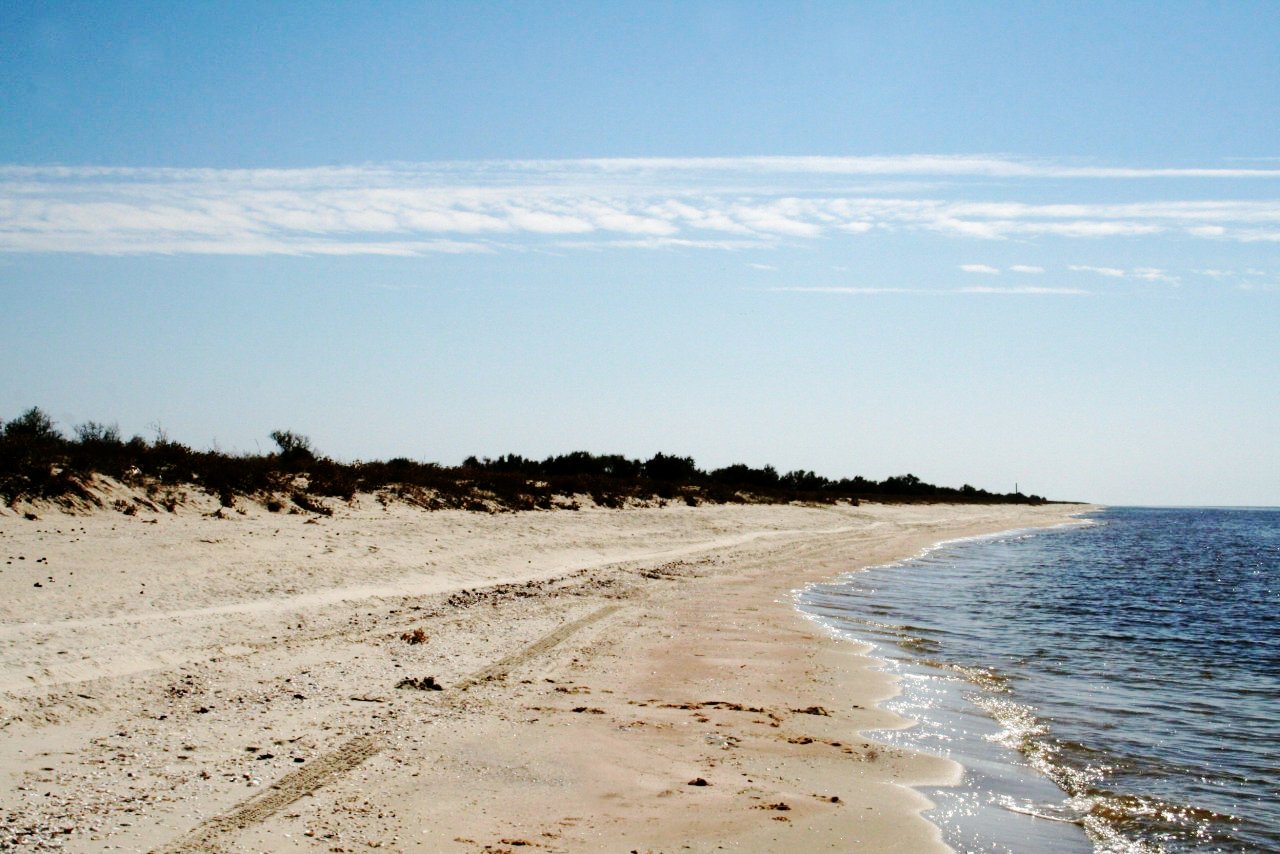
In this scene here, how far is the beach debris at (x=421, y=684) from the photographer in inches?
320

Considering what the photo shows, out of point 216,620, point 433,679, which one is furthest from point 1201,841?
point 216,620

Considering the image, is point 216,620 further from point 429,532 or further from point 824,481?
point 824,481

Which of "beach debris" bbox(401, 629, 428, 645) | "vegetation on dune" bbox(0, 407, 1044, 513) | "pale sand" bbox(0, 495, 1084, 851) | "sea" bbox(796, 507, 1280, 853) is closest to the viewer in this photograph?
"pale sand" bbox(0, 495, 1084, 851)

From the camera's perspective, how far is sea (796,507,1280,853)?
6.26 m

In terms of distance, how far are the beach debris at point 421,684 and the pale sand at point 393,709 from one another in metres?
0.09

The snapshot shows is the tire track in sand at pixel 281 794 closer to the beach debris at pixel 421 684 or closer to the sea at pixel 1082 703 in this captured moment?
the beach debris at pixel 421 684

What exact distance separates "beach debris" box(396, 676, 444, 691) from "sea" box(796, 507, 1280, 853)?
155 inches

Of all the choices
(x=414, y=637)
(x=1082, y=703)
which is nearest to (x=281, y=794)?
(x=414, y=637)

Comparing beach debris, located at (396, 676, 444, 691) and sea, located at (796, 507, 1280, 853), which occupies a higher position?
beach debris, located at (396, 676, 444, 691)

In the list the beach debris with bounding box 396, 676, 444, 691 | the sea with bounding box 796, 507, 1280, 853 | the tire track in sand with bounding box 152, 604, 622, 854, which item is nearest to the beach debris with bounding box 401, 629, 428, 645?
the beach debris with bounding box 396, 676, 444, 691

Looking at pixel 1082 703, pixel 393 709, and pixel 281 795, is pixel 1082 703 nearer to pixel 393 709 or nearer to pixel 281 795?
pixel 393 709

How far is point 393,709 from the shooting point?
7379 mm

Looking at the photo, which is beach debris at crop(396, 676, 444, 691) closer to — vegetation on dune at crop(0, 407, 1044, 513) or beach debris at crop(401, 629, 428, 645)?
beach debris at crop(401, 629, 428, 645)

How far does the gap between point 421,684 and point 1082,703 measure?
7.10 m
